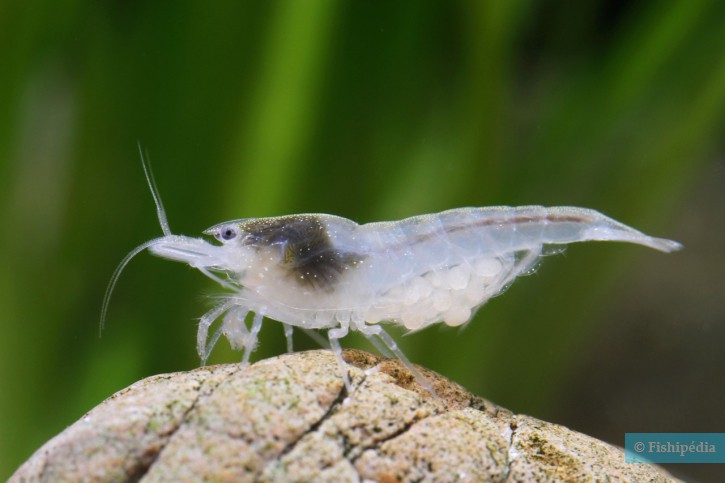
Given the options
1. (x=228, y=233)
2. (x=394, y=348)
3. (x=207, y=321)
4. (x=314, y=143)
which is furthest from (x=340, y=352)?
(x=314, y=143)

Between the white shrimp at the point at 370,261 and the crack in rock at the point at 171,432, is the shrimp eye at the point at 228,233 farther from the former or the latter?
the crack in rock at the point at 171,432

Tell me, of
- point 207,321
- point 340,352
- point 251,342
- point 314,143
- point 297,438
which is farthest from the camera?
point 314,143

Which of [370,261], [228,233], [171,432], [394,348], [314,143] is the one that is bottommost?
[171,432]

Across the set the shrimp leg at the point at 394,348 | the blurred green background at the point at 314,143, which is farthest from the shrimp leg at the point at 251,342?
the blurred green background at the point at 314,143

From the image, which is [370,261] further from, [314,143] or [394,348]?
[314,143]

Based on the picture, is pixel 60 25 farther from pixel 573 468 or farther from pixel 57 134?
pixel 573 468
